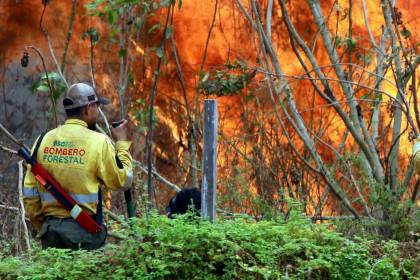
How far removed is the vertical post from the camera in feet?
19.0

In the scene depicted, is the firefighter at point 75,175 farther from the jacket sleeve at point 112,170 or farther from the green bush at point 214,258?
the green bush at point 214,258

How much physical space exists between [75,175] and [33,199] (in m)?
0.41

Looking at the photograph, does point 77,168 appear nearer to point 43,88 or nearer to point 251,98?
point 43,88

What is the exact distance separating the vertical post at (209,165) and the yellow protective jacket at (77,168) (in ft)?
2.44

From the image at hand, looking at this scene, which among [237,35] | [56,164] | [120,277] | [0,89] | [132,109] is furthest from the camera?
[0,89]

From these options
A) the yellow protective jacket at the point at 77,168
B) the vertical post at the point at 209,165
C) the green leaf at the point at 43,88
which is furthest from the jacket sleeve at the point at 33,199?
the green leaf at the point at 43,88

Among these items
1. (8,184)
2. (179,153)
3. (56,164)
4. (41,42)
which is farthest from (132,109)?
(56,164)

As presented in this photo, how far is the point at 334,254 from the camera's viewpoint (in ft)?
17.6

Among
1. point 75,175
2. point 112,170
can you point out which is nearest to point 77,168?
point 75,175

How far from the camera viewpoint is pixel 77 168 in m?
6.23

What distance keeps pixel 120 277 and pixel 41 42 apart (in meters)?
9.42

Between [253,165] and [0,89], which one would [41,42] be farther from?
[253,165]

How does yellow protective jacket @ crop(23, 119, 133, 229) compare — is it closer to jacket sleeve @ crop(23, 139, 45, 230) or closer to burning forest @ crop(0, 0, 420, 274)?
jacket sleeve @ crop(23, 139, 45, 230)

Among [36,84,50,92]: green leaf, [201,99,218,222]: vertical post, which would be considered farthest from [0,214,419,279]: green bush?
[36,84,50,92]: green leaf
